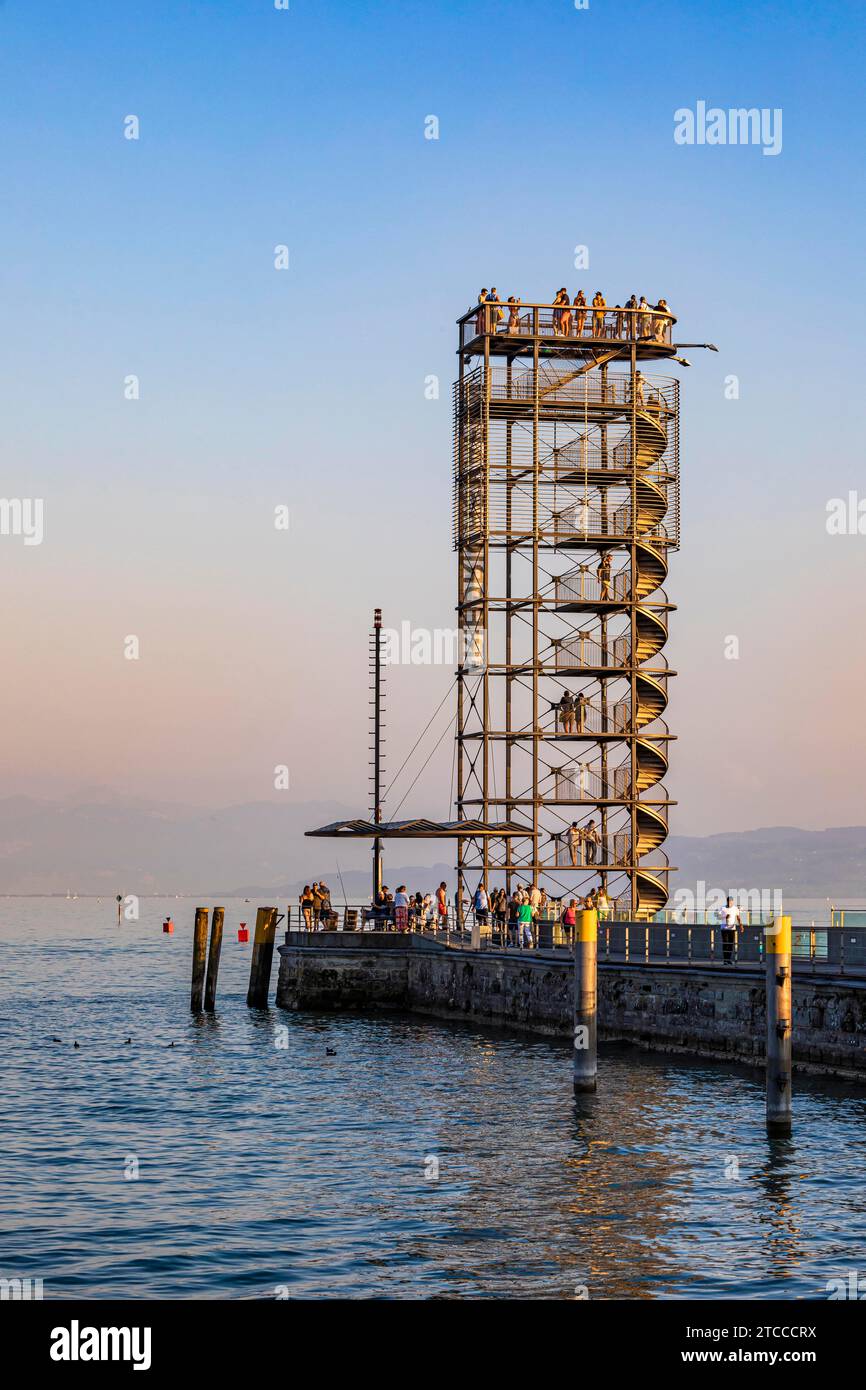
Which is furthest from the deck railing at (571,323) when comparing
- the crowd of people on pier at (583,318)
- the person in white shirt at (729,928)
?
the person in white shirt at (729,928)

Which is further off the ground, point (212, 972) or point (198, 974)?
point (212, 972)

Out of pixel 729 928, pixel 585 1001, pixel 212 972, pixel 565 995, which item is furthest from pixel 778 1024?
pixel 212 972

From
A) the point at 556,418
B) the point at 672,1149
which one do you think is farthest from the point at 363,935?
the point at 672,1149

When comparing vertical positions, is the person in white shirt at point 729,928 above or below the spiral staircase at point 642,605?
below

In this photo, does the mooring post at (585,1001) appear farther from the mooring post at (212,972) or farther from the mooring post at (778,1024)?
the mooring post at (212,972)

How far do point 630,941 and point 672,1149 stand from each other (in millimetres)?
15908

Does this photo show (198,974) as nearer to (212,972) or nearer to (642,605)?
(212,972)

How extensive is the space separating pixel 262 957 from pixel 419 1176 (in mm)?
29939

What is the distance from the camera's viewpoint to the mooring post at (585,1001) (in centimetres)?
3089

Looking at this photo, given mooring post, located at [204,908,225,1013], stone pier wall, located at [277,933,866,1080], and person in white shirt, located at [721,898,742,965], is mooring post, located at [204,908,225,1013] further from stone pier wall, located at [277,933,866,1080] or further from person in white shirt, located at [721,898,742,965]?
person in white shirt, located at [721,898,742,965]

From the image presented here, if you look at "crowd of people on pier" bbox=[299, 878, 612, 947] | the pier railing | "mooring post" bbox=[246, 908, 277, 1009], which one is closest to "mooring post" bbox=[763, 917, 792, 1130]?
the pier railing

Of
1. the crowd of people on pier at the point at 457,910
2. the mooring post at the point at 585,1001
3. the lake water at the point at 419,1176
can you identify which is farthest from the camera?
the crowd of people on pier at the point at 457,910

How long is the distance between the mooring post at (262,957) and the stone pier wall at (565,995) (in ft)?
1.92

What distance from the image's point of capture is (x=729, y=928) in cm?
3838
